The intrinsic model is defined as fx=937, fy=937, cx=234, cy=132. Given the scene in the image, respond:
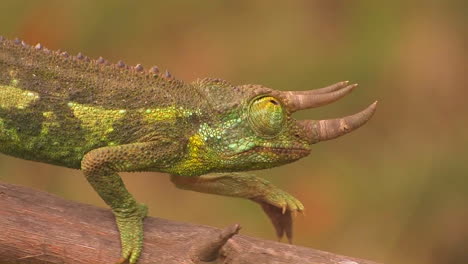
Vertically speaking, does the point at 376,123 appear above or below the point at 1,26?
below

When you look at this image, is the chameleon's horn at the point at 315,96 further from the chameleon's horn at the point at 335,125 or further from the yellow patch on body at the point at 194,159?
the yellow patch on body at the point at 194,159

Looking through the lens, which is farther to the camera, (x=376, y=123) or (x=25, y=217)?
(x=376, y=123)

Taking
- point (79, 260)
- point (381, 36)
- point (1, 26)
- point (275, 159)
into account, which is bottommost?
point (79, 260)

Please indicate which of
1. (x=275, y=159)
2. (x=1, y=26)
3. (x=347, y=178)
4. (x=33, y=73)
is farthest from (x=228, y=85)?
(x=1, y=26)

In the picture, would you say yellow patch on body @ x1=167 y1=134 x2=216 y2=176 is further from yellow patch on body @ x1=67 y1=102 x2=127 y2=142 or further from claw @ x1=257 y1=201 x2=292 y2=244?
claw @ x1=257 y1=201 x2=292 y2=244

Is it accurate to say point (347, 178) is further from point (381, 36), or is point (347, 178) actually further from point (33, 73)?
point (33, 73)

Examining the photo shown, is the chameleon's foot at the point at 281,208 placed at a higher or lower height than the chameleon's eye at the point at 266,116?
lower

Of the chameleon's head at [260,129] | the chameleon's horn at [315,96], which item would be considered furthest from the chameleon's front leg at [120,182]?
the chameleon's horn at [315,96]
